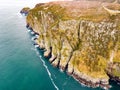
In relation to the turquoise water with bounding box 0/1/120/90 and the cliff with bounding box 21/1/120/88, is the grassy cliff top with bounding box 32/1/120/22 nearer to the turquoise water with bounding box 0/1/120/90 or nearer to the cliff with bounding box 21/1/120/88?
the cliff with bounding box 21/1/120/88

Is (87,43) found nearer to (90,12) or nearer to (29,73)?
(90,12)

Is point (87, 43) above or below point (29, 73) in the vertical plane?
above

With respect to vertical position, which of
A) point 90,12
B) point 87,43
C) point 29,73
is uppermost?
point 90,12

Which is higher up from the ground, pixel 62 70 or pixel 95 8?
pixel 95 8

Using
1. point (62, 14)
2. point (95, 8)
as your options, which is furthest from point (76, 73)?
point (95, 8)

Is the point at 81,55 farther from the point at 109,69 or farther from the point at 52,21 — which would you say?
the point at 52,21

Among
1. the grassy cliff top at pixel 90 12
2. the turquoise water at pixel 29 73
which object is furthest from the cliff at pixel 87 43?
the turquoise water at pixel 29 73

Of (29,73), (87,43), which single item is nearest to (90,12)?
(87,43)

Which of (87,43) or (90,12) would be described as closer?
(87,43)
